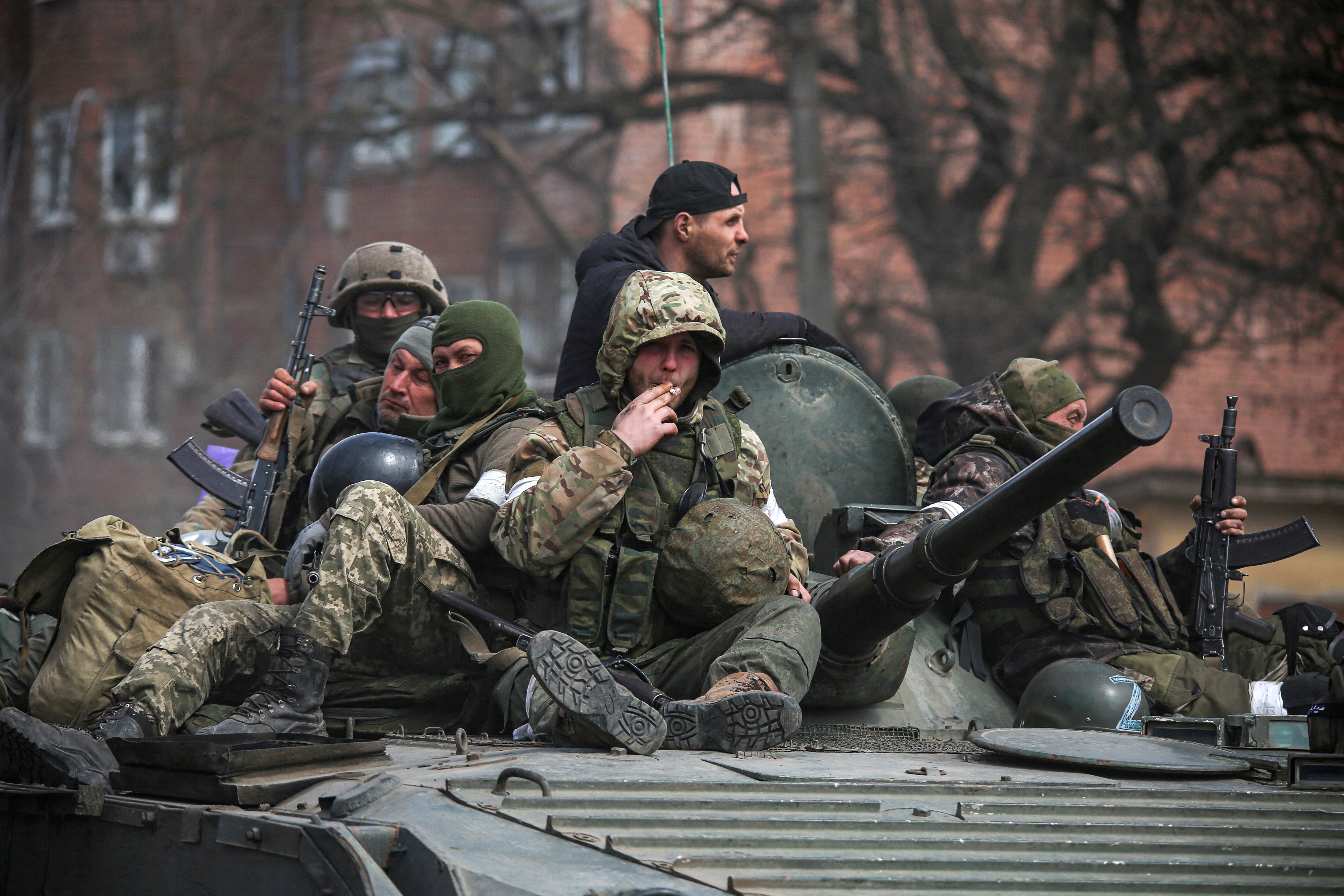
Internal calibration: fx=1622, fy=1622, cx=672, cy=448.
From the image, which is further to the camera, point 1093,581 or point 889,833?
point 1093,581

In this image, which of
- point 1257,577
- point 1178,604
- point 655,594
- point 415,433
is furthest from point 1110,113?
point 655,594

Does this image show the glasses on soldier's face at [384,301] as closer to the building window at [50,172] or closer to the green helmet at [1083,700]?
the green helmet at [1083,700]

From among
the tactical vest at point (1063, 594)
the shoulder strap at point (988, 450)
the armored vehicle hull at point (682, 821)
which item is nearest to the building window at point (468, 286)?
the shoulder strap at point (988, 450)

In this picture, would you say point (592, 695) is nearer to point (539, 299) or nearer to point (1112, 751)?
point (1112, 751)

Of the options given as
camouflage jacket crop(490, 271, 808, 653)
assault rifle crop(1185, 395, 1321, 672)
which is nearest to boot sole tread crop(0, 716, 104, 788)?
camouflage jacket crop(490, 271, 808, 653)

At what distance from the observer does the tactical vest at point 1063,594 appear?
5.54 meters

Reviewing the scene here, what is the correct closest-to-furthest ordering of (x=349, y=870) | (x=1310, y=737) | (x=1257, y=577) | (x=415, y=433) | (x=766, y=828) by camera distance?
(x=349, y=870)
(x=766, y=828)
(x=1310, y=737)
(x=415, y=433)
(x=1257, y=577)

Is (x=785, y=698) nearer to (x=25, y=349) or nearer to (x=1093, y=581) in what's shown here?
(x=1093, y=581)

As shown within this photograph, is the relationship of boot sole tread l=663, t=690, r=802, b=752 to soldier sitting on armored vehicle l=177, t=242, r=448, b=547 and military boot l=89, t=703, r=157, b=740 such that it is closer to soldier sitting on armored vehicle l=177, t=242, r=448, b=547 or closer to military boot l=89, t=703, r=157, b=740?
military boot l=89, t=703, r=157, b=740

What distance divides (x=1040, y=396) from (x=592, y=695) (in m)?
3.03

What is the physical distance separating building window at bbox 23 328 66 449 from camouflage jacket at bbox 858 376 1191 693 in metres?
16.3

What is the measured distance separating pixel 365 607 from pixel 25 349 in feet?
54.8

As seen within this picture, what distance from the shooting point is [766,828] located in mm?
3184

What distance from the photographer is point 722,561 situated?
4.47 m
